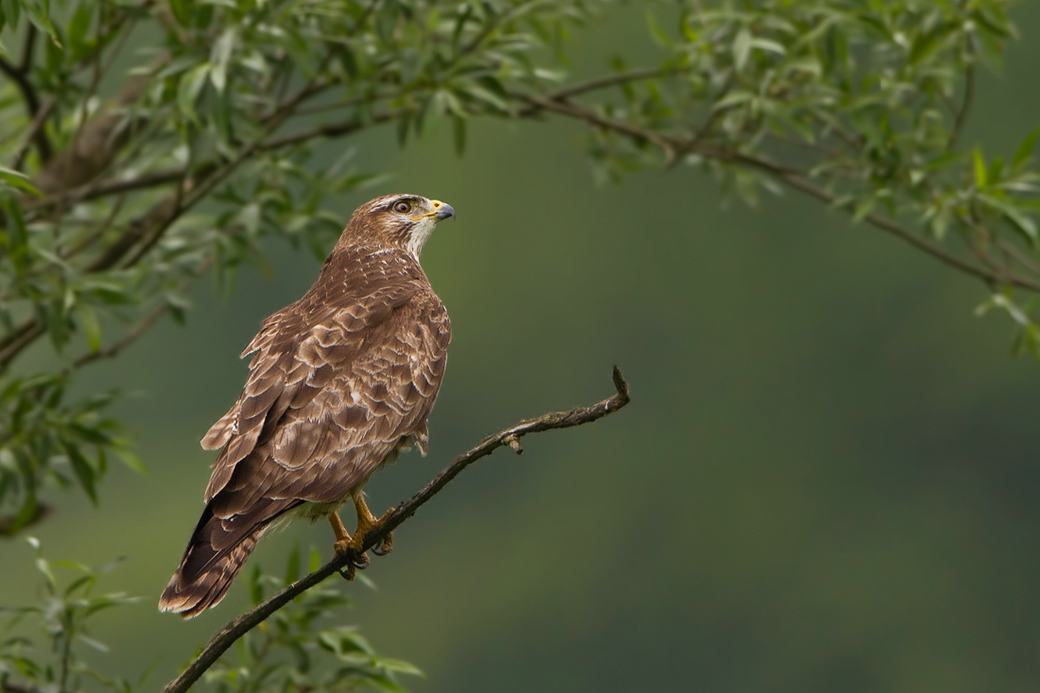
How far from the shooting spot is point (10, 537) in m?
6.09

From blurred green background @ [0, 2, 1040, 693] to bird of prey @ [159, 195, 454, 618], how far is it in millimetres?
19244

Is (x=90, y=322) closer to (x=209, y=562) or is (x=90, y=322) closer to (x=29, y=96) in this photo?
(x=29, y=96)

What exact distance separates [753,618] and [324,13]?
23301mm

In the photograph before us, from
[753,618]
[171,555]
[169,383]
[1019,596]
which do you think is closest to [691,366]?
[753,618]

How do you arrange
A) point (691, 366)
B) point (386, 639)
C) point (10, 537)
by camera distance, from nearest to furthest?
point (10, 537), point (386, 639), point (691, 366)

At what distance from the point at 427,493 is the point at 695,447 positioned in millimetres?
25636

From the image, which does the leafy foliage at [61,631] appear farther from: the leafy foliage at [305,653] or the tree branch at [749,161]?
the tree branch at [749,161]

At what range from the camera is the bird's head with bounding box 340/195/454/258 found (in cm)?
537

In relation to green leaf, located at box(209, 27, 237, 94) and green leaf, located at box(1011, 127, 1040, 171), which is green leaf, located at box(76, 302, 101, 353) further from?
green leaf, located at box(1011, 127, 1040, 171)

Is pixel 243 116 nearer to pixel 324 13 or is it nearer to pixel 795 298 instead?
pixel 324 13

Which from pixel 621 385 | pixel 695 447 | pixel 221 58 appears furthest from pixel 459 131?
pixel 695 447

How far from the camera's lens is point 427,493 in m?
3.18

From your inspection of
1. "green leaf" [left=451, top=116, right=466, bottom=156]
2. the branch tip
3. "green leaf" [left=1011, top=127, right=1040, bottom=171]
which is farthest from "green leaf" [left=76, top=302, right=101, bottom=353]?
"green leaf" [left=1011, top=127, right=1040, bottom=171]

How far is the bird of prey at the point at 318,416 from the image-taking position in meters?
3.72
